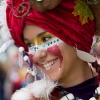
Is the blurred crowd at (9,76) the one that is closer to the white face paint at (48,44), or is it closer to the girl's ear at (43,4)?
the white face paint at (48,44)

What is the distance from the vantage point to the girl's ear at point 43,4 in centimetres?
159

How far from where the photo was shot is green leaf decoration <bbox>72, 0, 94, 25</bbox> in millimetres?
1676

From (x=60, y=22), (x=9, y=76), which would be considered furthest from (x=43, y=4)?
(x=9, y=76)

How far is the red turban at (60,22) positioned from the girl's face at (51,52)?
0.03 metres

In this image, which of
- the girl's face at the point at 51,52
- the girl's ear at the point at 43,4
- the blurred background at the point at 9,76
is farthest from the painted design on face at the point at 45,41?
the blurred background at the point at 9,76

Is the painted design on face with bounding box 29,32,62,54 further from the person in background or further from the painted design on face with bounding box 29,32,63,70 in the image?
the person in background

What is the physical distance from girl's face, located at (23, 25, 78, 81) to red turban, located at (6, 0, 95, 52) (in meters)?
0.03

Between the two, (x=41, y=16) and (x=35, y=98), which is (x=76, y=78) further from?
(x=41, y=16)

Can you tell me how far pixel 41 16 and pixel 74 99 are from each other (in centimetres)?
43

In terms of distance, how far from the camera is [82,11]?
169cm

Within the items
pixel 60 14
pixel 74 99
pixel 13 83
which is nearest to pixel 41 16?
pixel 60 14

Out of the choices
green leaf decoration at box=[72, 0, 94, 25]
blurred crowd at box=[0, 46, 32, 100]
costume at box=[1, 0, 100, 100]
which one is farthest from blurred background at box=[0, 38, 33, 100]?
green leaf decoration at box=[72, 0, 94, 25]

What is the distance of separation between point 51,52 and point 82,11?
0.24 m

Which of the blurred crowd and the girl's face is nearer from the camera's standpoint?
the girl's face
